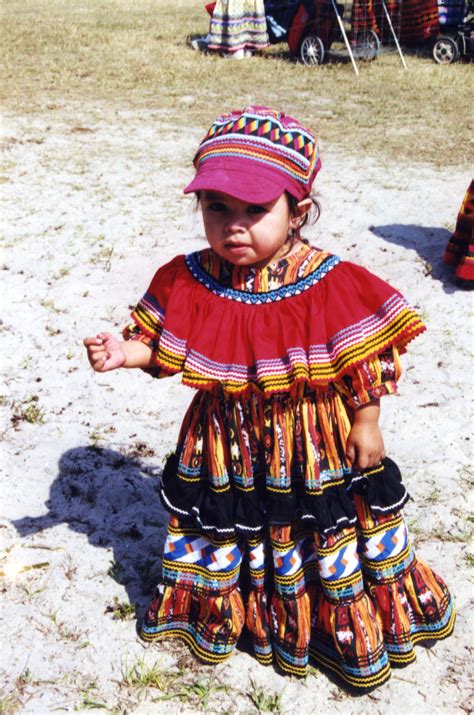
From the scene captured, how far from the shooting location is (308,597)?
2639mm

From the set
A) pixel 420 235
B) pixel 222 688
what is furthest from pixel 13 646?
pixel 420 235

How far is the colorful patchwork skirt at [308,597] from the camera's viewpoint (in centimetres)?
250

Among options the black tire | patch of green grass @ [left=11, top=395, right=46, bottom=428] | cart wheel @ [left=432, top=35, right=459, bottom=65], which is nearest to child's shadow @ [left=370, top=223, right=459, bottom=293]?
patch of green grass @ [left=11, top=395, right=46, bottom=428]

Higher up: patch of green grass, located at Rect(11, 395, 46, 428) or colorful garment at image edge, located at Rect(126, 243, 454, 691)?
colorful garment at image edge, located at Rect(126, 243, 454, 691)

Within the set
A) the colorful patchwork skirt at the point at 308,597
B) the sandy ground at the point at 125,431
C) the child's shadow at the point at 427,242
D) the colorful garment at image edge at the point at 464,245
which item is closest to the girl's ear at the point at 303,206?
the colorful patchwork skirt at the point at 308,597

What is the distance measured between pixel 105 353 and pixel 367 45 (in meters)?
11.4

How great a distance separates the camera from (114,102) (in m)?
10.1

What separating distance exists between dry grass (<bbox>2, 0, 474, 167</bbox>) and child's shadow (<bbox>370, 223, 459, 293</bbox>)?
5.67 ft

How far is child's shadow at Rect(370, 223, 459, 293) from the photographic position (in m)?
5.63

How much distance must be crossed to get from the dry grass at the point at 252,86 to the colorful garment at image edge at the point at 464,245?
7.69 feet

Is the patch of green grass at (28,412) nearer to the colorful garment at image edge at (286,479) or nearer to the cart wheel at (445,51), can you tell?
the colorful garment at image edge at (286,479)

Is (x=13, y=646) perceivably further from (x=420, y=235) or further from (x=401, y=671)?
(x=420, y=235)

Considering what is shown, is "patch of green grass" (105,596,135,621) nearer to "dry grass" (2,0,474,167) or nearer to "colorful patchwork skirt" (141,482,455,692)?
"colorful patchwork skirt" (141,482,455,692)

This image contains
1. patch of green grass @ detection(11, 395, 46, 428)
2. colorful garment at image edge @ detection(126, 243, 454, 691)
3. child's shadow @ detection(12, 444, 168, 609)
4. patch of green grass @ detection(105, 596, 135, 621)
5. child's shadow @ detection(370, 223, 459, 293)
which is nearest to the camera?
colorful garment at image edge @ detection(126, 243, 454, 691)
